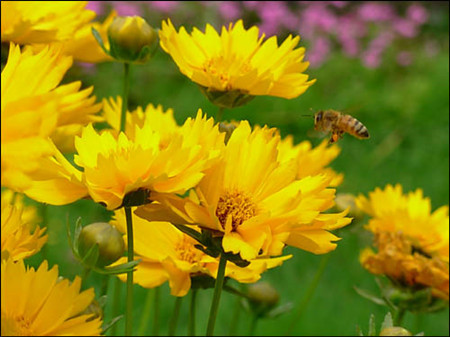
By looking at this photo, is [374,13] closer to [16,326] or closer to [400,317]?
[400,317]

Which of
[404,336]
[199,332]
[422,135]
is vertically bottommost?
[422,135]

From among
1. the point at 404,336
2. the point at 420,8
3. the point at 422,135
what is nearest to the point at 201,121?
the point at 404,336

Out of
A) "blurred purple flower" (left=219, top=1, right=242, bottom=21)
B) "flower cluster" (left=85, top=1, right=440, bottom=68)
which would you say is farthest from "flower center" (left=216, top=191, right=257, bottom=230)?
"blurred purple flower" (left=219, top=1, right=242, bottom=21)

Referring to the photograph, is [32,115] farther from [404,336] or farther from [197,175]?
[404,336]

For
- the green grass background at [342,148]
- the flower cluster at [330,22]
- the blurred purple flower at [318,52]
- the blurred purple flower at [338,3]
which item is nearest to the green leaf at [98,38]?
the green grass background at [342,148]

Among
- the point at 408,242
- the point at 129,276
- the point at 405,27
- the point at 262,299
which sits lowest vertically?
the point at 405,27

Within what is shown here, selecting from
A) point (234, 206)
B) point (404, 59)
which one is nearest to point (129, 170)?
point (234, 206)
